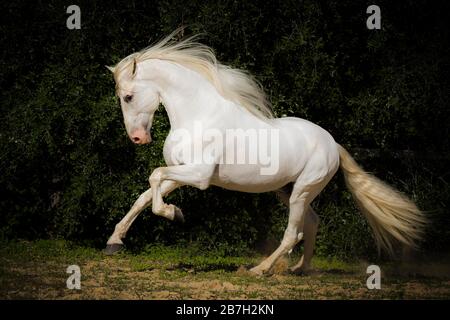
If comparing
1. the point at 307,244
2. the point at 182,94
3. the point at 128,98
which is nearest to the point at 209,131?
the point at 182,94

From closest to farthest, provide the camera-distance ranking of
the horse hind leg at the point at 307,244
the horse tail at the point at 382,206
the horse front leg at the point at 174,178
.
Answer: the horse front leg at the point at 174,178 → the horse tail at the point at 382,206 → the horse hind leg at the point at 307,244

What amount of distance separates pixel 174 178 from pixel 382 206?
226 cm

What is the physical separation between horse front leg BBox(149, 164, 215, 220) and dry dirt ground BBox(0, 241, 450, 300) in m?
0.66

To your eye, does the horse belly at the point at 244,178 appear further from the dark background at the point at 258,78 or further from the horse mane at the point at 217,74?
the dark background at the point at 258,78

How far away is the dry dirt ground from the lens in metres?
5.32

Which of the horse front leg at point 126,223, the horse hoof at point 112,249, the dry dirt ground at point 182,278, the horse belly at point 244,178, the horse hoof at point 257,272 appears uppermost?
the horse belly at point 244,178

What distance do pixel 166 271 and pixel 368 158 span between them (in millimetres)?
3277

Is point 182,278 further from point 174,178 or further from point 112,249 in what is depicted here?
point 174,178

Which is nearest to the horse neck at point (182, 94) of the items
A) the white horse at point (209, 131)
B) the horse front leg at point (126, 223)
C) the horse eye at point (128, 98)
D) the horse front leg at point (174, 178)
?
the white horse at point (209, 131)

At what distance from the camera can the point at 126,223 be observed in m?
5.62

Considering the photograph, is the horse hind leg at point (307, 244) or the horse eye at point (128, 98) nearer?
the horse eye at point (128, 98)

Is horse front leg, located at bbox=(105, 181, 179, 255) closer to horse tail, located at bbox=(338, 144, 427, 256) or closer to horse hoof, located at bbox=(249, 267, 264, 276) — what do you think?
horse hoof, located at bbox=(249, 267, 264, 276)

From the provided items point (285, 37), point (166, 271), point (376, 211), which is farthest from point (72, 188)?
point (376, 211)

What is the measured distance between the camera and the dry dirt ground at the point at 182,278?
5316 millimetres
